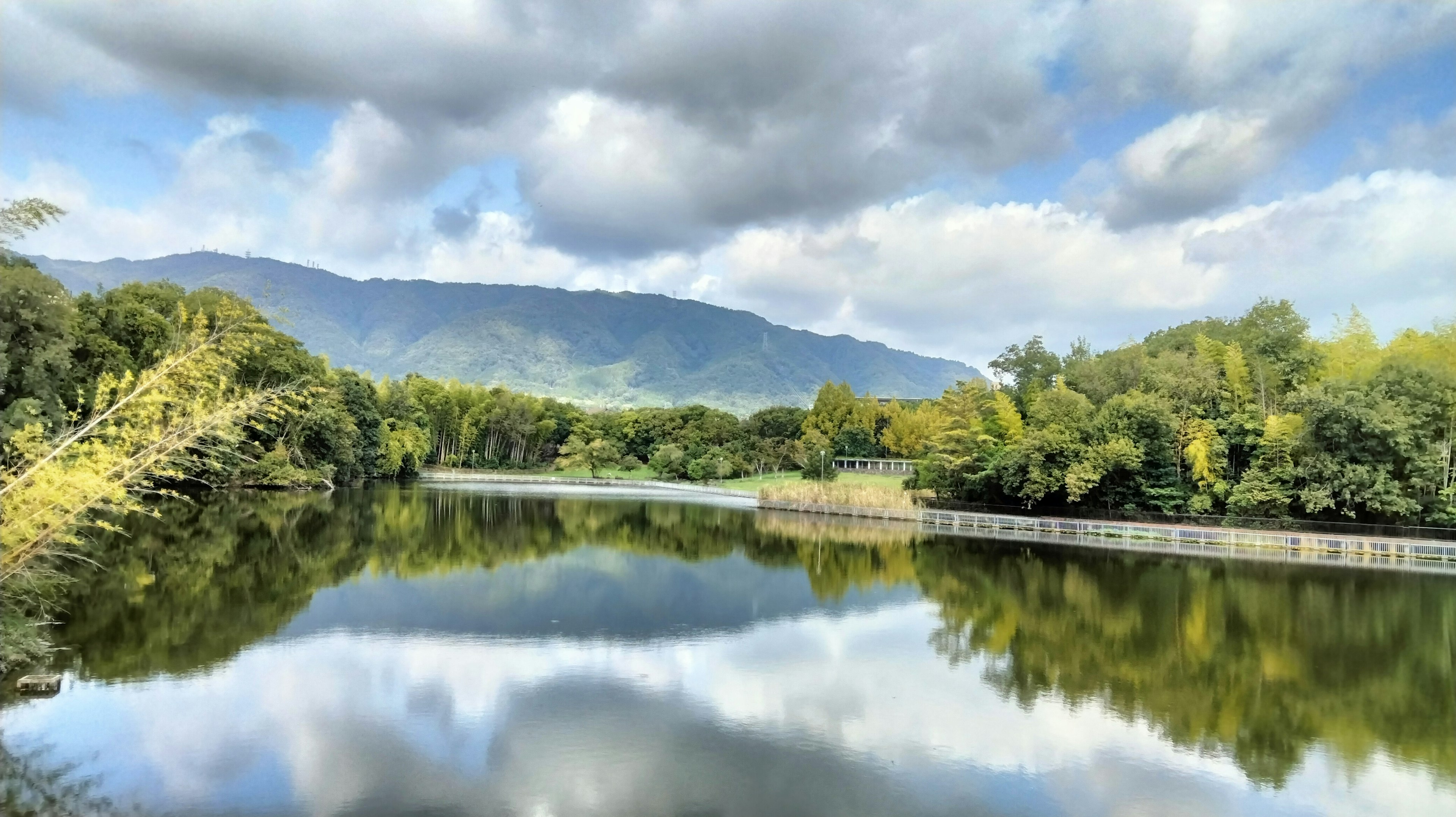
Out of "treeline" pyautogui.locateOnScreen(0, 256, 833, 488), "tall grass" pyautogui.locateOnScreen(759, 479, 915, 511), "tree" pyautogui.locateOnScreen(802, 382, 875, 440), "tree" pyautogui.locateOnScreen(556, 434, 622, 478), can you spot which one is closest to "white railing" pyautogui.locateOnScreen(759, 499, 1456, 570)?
"tall grass" pyautogui.locateOnScreen(759, 479, 915, 511)

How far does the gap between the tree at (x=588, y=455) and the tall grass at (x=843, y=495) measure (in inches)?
1355

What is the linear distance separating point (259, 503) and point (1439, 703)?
150 ft

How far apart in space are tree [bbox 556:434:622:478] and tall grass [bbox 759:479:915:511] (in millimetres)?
34409

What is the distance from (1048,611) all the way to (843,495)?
2770 centimetres

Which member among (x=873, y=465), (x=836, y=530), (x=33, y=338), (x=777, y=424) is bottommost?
(x=836, y=530)

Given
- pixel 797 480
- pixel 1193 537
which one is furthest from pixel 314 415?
pixel 1193 537

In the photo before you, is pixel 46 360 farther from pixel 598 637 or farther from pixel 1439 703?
pixel 1439 703

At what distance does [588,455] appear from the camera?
3354 inches

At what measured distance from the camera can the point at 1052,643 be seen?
1725 cm

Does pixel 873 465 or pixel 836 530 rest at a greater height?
pixel 873 465

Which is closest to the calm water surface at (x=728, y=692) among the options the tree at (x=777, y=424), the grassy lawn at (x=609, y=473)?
the tree at (x=777, y=424)

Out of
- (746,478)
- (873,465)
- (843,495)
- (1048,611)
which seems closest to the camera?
(1048,611)

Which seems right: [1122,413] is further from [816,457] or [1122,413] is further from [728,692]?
[728,692]

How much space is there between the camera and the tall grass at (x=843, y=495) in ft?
150
